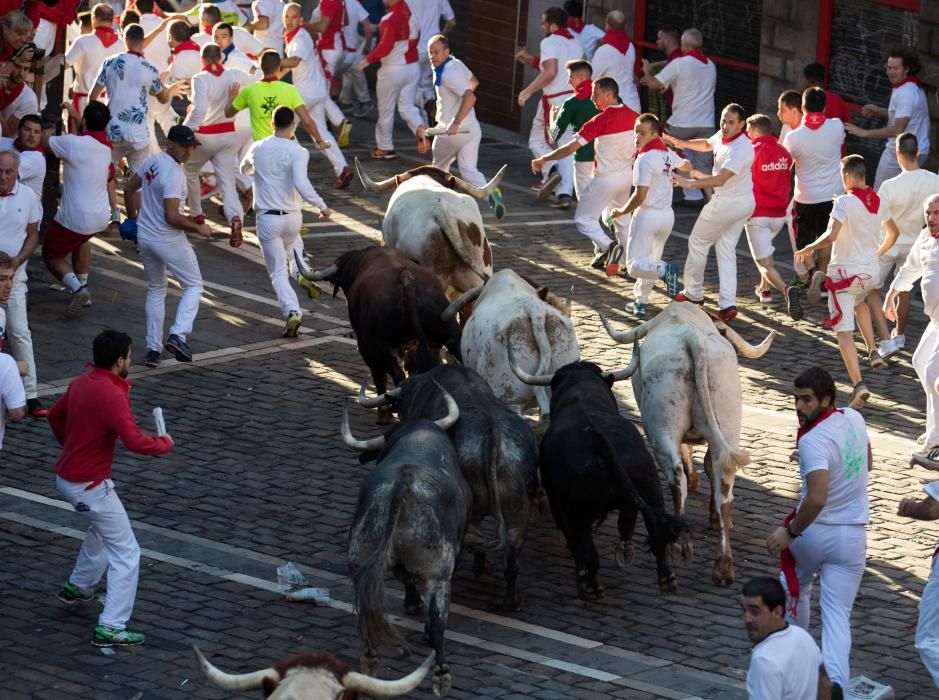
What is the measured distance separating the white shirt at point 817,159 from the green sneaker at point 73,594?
10106 mm

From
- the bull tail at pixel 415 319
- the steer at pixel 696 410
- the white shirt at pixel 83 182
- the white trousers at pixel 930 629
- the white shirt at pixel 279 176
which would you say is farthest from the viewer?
the white shirt at pixel 279 176

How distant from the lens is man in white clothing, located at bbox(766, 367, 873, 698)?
9.59 m

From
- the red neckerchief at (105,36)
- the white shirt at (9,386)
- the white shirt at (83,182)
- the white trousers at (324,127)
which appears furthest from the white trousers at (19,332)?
the white trousers at (324,127)

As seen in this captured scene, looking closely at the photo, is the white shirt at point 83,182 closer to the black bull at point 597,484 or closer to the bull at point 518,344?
the bull at point 518,344

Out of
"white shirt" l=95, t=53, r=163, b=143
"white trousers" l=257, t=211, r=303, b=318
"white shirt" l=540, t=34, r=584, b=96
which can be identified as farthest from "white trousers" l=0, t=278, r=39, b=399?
"white shirt" l=540, t=34, r=584, b=96

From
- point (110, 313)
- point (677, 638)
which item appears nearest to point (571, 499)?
point (677, 638)

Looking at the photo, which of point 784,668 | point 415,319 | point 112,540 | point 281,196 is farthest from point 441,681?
point 281,196

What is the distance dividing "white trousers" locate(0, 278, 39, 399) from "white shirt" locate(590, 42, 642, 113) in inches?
403

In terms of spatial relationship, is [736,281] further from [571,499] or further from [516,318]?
[571,499]

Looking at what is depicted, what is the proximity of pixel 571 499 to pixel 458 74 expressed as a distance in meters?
11.1

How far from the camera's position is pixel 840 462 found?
31.9 ft

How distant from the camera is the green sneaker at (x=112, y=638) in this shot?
10.2 meters

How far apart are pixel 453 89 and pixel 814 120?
4.90 meters

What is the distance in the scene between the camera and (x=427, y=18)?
25.6 meters
